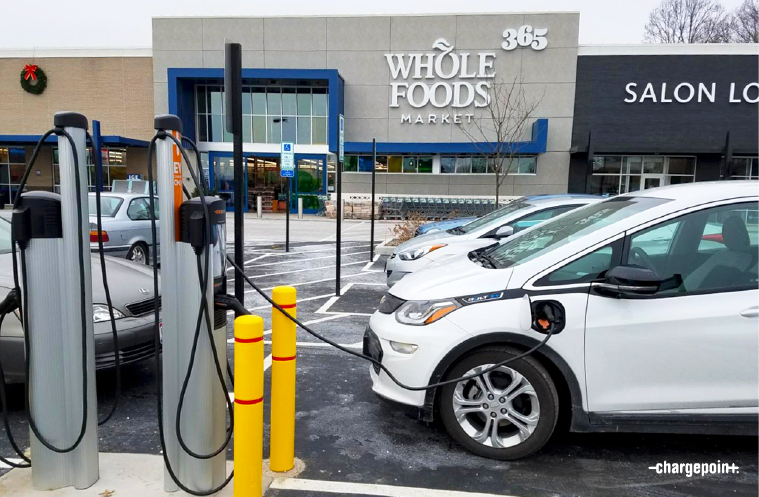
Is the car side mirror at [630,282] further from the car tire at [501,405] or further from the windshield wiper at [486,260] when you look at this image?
the windshield wiper at [486,260]

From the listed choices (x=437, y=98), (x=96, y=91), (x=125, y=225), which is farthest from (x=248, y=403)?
(x=96, y=91)

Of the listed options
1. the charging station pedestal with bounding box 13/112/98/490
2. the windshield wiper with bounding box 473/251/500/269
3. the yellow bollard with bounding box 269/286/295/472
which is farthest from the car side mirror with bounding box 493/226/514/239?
the charging station pedestal with bounding box 13/112/98/490

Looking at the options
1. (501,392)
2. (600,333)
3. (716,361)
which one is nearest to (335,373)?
(501,392)

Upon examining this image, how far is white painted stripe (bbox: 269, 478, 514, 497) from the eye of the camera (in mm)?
2938

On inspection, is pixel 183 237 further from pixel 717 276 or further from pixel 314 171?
pixel 314 171

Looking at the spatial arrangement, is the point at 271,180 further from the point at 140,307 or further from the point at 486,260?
the point at 486,260

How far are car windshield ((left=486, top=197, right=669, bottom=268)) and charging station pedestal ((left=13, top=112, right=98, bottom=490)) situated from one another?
2528 mm

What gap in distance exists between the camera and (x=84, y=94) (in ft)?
93.5

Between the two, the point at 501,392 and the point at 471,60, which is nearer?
the point at 501,392

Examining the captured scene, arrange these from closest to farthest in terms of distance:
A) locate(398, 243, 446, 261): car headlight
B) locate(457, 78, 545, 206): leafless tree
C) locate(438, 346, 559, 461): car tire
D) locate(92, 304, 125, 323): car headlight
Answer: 1. locate(438, 346, 559, 461): car tire
2. locate(92, 304, 125, 323): car headlight
3. locate(398, 243, 446, 261): car headlight
4. locate(457, 78, 545, 206): leafless tree

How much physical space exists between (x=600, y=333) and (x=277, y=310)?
1.86 metres

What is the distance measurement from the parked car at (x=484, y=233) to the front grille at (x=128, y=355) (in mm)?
3322

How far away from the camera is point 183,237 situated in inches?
101

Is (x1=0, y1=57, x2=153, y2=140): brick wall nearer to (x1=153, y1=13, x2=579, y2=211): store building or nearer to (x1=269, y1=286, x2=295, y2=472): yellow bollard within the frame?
(x1=153, y1=13, x2=579, y2=211): store building
